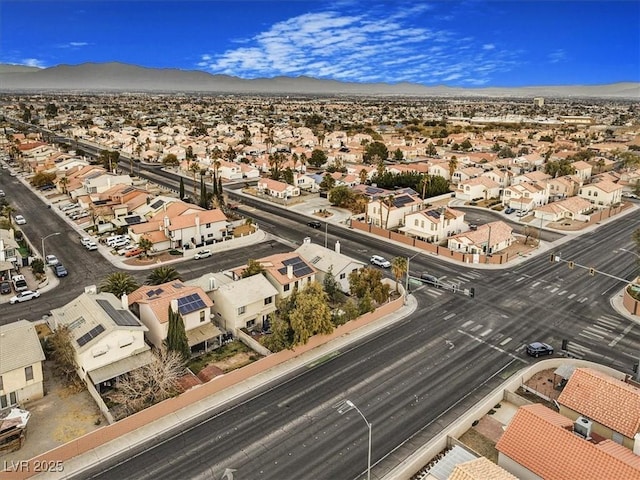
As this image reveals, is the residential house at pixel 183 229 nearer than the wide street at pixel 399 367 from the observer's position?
No

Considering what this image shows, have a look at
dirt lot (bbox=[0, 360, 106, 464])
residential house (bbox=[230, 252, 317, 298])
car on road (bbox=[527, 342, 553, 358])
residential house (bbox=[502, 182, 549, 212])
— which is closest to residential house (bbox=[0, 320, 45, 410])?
dirt lot (bbox=[0, 360, 106, 464])

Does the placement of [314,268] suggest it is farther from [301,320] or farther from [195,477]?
[195,477]

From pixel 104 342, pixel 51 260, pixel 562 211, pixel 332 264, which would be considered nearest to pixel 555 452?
pixel 104 342

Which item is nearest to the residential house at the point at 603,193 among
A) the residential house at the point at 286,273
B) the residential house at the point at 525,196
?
the residential house at the point at 525,196

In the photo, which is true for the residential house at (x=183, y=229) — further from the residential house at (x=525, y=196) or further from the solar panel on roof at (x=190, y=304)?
the residential house at (x=525, y=196)

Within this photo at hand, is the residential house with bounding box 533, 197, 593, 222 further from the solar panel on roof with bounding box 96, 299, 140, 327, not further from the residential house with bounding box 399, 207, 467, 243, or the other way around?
the solar panel on roof with bounding box 96, 299, 140, 327

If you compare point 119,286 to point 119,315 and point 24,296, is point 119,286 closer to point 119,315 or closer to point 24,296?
point 119,315

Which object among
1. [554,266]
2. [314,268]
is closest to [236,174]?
[314,268]
